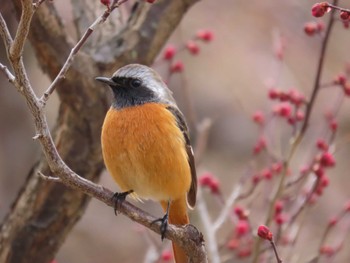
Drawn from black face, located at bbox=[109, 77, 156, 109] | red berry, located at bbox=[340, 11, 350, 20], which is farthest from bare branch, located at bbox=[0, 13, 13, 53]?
black face, located at bbox=[109, 77, 156, 109]

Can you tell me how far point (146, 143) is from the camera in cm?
353

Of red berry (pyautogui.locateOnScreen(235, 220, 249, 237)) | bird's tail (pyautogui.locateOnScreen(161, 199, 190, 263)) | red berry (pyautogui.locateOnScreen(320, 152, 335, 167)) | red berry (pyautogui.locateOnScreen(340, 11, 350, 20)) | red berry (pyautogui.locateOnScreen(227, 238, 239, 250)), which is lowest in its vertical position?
red berry (pyautogui.locateOnScreen(227, 238, 239, 250))

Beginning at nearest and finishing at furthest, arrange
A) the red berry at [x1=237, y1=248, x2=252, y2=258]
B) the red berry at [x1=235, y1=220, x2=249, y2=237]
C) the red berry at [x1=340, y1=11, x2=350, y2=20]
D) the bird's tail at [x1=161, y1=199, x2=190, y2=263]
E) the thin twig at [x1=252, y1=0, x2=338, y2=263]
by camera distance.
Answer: the red berry at [x1=340, y1=11, x2=350, y2=20] → the thin twig at [x1=252, y1=0, x2=338, y2=263] → the bird's tail at [x1=161, y1=199, x2=190, y2=263] → the red berry at [x1=235, y1=220, x2=249, y2=237] → the red berry at [x1=237, y1=248, x2=252, y2=258]

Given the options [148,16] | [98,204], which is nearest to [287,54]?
[98,204]

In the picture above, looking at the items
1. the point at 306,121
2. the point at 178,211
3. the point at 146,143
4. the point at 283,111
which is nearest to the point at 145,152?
the point at 146,143

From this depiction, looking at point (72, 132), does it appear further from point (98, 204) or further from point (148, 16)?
point (98, 204)

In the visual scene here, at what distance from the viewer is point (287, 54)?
36.1ft

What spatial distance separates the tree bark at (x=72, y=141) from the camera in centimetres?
394

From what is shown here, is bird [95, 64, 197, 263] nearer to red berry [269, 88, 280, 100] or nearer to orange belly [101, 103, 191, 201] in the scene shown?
orange belly [101, 103, 191, 201]

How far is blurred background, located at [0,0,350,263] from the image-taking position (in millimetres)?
8875

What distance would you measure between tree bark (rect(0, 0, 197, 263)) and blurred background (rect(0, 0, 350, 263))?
304 centimetres

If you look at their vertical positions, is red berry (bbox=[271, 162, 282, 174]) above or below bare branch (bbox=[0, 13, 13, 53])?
below

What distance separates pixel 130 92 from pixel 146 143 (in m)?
0.40

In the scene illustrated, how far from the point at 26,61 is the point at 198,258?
5.97 metres
